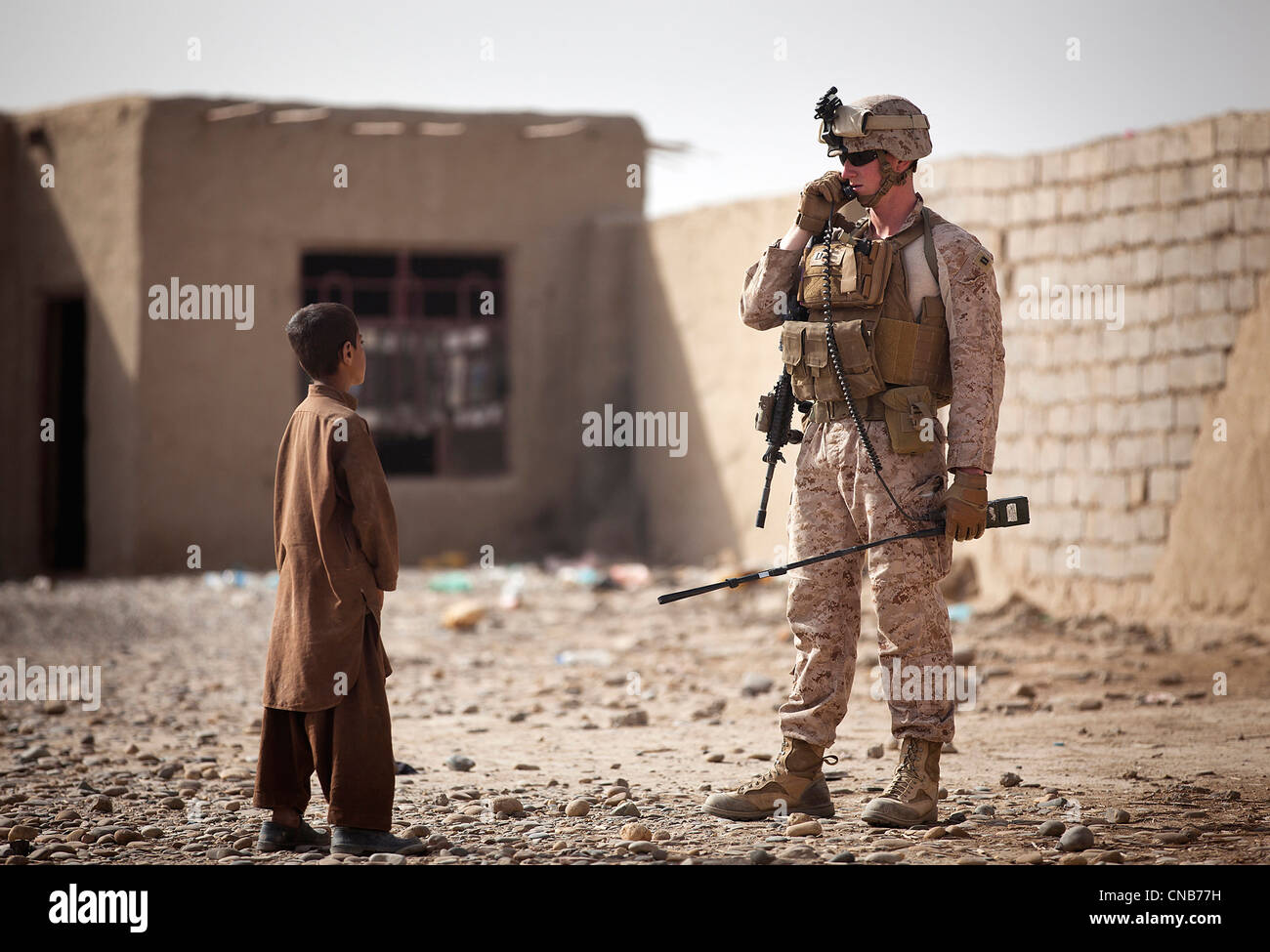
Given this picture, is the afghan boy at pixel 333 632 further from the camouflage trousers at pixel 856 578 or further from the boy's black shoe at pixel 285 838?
the camouflage trousers at pixel 856 578

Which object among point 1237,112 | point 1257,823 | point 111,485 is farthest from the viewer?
point 111,485

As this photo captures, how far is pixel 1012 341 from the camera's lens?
8.48 m

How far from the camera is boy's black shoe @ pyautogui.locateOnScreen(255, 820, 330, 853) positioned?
12.4ft

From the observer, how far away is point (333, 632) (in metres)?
3.59

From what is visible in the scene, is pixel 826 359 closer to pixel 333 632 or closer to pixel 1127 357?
pixel 333 632

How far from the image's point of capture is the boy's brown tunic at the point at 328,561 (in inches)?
141

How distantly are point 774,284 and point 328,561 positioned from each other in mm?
1507

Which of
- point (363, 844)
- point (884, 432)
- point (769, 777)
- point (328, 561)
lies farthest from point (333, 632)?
point (884, 432)

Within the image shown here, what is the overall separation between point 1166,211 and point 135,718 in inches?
225

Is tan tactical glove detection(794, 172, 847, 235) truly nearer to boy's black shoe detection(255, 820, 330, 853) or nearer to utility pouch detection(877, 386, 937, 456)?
utility pouch detection(877, 386, 937, 456)

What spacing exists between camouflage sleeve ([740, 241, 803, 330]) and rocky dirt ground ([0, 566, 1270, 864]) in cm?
146
